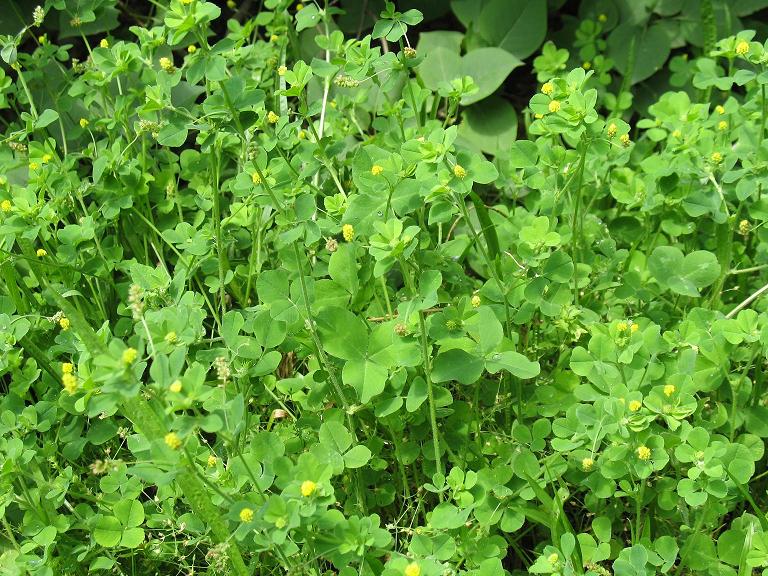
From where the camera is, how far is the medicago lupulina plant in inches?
66.3

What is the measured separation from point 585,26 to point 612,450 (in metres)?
1.82

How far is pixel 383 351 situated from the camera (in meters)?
1.83

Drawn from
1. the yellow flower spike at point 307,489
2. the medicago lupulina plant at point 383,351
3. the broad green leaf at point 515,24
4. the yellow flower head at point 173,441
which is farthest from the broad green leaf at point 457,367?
the broad green leaf at point 515,24

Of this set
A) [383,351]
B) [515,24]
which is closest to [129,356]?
[383,351]

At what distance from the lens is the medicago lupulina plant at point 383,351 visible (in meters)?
1.68

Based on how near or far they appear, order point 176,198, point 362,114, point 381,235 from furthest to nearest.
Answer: point 362,114 → point 176,198 → point 381,235

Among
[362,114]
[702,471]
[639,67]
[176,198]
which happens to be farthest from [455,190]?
[639,67]

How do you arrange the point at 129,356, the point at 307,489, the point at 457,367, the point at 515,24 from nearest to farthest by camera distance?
1. the point at 129,356
2. the point at 307,489
3. the point at 457,367
4. the point at 515,24

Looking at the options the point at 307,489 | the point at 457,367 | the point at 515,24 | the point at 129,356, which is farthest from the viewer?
the point at 515,24

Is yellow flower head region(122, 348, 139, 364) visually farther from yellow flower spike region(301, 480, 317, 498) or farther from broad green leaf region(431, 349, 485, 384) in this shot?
broad green leaf region(431, 349, 485, 384)

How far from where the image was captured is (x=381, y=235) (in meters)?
1.73

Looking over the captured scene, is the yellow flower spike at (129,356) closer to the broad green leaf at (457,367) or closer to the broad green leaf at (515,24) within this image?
the broad green leaf at (457,367)

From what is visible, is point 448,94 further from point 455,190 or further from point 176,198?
point 176,198

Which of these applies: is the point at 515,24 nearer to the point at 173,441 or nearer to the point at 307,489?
the point at 307,489
